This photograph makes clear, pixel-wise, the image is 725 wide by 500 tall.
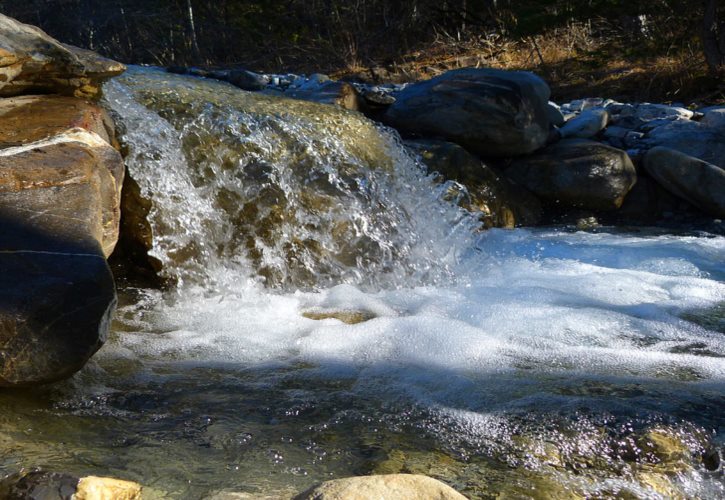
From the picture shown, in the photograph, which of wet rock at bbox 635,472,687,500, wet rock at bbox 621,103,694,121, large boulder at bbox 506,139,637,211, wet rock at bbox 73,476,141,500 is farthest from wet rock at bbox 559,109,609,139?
wet rock at bbox 73,476,141,500

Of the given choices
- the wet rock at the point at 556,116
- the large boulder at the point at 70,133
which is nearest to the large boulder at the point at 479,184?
the wet rock at the point at 556,116

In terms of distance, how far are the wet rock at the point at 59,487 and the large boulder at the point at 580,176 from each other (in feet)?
16.9

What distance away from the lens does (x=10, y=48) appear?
4.30 meters

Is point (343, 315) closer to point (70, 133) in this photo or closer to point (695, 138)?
point (70, 133)

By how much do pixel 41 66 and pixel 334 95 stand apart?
8.77ft

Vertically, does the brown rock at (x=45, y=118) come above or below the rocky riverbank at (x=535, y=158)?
above

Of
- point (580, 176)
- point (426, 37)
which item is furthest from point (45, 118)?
point (426, 37)

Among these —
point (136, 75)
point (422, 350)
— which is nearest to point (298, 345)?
point (422, 350)

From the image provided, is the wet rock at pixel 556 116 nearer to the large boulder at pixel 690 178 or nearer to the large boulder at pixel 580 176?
the large boulder at pixel 580 176

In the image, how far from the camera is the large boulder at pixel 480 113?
6.61 meters

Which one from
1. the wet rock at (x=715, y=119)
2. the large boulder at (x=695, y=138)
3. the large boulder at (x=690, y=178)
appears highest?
the wet rock at (x=715, y=119)

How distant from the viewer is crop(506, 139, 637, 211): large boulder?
6.62 metres

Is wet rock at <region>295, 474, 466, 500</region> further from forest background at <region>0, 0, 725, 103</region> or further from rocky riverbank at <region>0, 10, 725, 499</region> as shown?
forest background at <region>0, 0, 725, 103</region>

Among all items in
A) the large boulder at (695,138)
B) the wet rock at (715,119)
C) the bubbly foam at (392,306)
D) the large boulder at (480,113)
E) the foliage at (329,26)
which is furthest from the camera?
the foliage at (329,26)
